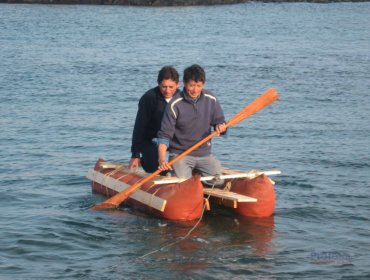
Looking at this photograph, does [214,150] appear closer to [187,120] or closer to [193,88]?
[187,120]

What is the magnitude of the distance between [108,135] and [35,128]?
1764 mm

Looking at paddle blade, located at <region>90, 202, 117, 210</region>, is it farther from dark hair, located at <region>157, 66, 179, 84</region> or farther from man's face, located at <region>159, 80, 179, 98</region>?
dark hair, located at <region>157, 66, 179, 84</region>

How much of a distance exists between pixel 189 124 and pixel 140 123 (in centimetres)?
94

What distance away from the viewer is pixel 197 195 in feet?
33.6

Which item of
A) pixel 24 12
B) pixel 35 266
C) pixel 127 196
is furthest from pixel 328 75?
pixel 24 12

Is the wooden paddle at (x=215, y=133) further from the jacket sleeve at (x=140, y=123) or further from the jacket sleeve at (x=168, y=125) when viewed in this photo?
the jacket sleeve at (x=140, y=123)

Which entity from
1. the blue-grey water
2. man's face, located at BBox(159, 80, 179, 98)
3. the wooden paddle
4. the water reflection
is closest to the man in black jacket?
man's face, located at BBox(159, 80, 179, 98)

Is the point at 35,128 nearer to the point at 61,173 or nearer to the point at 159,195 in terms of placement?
the point at 61,173

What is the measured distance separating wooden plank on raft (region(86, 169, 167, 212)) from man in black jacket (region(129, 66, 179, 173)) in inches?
13.0

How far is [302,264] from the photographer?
933 centimetres

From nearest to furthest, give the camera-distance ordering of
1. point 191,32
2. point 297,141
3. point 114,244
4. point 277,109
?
point 114,244 < point 297,141 < point 277,109 < point 191,32

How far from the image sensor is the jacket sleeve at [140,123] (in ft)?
36.5

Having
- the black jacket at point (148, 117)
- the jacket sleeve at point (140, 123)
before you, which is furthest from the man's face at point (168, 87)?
the jacket sleeve at point (140, 123)

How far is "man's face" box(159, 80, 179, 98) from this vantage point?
10750 millimetres
